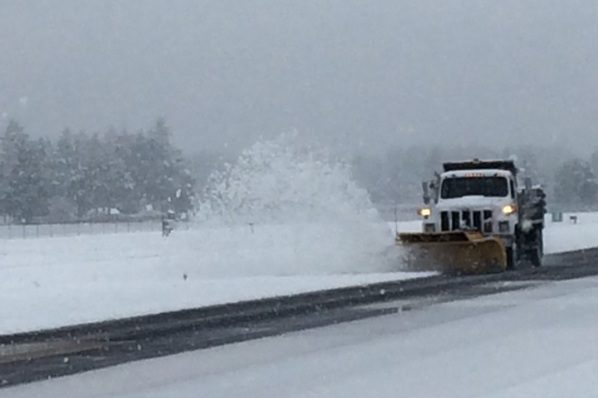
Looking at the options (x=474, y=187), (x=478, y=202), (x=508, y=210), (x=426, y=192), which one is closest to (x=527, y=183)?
(x=508, y=210)

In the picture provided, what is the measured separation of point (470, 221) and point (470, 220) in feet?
0.08

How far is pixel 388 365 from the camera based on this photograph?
14.0 m

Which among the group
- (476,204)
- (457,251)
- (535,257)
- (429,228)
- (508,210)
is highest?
(476,204)

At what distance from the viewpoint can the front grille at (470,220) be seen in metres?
32.2

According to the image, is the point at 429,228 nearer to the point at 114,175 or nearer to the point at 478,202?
the point at 478,202

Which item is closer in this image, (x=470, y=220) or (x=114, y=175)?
(x=470, y=220)

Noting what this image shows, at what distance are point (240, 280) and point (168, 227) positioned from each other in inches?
1400

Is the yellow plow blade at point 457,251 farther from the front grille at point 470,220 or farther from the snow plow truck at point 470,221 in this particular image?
the front grille at point 470,220

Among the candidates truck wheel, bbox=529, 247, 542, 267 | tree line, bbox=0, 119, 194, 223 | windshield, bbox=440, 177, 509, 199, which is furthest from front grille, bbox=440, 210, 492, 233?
tree line, bbox=0, 119, 194, 223

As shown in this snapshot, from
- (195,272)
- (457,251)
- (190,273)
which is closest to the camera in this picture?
(457,251)

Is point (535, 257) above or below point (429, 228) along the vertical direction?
below

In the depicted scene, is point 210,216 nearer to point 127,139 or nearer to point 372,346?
point 372,346

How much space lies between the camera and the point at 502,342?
15.8m

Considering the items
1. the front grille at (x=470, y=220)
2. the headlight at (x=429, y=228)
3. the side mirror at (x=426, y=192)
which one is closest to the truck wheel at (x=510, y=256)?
the front grille at (x=470, y=220)
